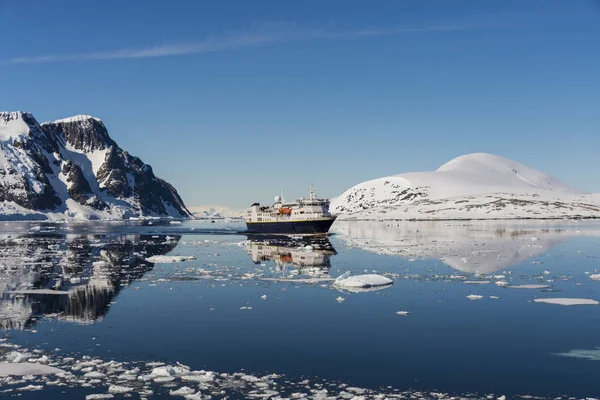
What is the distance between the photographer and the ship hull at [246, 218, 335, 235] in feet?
379

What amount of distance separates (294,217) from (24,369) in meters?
102

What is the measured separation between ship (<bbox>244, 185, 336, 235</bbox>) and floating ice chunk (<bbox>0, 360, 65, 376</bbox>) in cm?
9560

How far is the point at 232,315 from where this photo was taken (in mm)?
29078

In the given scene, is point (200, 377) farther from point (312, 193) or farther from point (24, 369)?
point (312, 193)

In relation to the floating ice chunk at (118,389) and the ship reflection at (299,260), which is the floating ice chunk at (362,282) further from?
the floating ice chunk at (118,389)

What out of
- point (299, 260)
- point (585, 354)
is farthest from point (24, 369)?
point (299, 260)

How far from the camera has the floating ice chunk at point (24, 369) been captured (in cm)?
1891

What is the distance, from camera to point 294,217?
121 meters

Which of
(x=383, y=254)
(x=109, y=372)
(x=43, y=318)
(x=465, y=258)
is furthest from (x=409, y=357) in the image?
(x=383, y=254)

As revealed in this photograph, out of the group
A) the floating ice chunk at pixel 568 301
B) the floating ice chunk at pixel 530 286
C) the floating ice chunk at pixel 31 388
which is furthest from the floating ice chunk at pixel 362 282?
the floating ice chunk at pixel 31 388

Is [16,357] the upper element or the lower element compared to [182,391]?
upper

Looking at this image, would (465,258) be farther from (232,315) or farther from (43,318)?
(43,318)

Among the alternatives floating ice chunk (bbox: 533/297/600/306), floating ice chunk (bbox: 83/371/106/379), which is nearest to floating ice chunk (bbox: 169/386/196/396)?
floating ice chunk (bbox: 83/371/106/379)

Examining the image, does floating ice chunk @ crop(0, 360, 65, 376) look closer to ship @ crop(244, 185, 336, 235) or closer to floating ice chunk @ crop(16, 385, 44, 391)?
floating ice chunk @ crop(16, 385, 44, 391)
